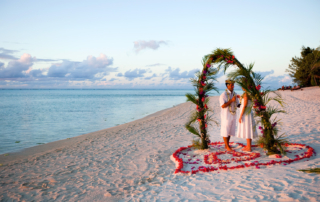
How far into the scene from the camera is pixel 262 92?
6.06m

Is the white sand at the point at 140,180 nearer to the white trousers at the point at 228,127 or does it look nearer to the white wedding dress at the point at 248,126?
the white wedding dress at the point at 248,126

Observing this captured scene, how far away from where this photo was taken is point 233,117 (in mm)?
6613

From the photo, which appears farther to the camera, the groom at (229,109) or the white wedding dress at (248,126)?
the groom at (229,109)

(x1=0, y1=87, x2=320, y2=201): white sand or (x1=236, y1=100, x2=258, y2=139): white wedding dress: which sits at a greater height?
(x1=236, y1=100, x2=258, y2=139): white wedding dress

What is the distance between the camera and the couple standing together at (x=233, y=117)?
6320 millimetres

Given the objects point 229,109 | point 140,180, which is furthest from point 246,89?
point 140,180

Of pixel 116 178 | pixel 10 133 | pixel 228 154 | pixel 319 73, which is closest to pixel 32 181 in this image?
pixel 116 178

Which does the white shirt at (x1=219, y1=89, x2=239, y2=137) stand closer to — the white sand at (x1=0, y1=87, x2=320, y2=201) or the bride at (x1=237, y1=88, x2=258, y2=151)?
the bride at (x1=237, y1=88, x2=258, y2=151)

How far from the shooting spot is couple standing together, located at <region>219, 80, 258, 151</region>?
6320mm

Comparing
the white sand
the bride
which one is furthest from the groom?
the white sand

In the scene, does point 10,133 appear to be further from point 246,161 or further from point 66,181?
point 246,161

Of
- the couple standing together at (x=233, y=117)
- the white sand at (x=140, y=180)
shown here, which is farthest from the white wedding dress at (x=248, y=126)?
the white sand at (x=140, y=180)

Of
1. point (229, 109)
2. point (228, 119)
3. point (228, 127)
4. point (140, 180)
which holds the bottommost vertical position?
point (140, 180)

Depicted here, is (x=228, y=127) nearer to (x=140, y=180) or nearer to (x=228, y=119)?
(x=228, y=119)
